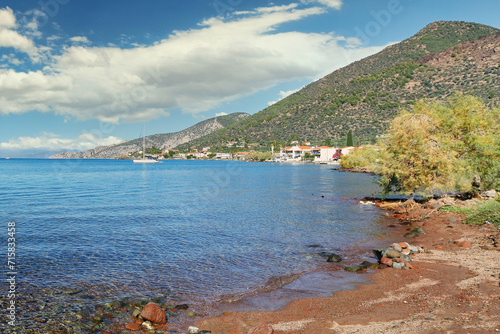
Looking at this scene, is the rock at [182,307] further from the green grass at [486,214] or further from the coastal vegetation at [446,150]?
the coastal vegetation at [446,150]

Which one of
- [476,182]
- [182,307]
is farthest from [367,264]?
[476,182]

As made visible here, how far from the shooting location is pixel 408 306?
10609 mm

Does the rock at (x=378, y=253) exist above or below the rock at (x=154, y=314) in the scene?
below

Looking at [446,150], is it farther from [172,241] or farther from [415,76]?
[415,76]

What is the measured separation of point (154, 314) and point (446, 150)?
30411 mm

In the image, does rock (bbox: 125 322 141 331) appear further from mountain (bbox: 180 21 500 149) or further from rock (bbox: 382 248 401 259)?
mountain (bbox: 180 21 500 149)

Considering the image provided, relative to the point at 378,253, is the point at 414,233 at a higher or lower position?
lower

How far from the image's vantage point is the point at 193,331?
9.66m

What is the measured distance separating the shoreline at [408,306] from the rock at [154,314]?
116 centimetres

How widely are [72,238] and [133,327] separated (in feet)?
43.9

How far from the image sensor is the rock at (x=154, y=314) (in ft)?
34.0

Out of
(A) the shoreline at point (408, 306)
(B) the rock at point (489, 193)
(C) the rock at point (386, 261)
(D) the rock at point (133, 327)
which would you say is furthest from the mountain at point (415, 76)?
(D) the rock at point (133, 327)

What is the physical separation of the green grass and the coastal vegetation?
287 inches

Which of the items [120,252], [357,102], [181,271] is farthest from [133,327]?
[357,102]
